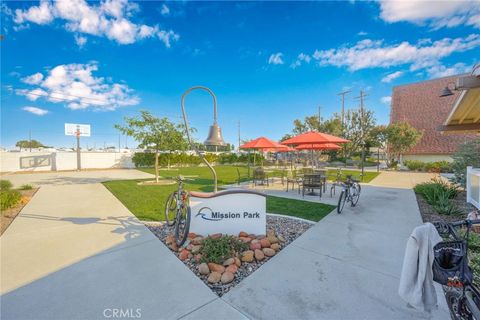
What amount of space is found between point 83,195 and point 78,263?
5.92m

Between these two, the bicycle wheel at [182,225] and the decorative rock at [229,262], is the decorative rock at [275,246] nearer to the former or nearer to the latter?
the decorative rock at [229,262]

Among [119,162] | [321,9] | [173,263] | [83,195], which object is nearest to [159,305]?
[173,263]

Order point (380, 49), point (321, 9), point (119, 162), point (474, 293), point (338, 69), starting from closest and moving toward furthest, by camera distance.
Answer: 1. point (474, 293)
2. point (321, 9)
3. point (380, 49)
4. point (338, 69)
5. point (119, 162)

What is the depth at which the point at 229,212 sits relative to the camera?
385cm

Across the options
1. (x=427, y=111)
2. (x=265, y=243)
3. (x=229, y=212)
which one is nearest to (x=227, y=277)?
(x=265, y=243)

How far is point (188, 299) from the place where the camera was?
7.19 ft

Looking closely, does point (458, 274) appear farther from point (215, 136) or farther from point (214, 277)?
point (215, 136)

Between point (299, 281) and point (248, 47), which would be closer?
point (299, 281)

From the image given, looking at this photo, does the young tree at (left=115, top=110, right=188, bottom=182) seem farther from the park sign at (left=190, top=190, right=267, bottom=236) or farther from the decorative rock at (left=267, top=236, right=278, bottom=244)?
the decorative rock at (left=267, top=236, right=278, bottom=244)

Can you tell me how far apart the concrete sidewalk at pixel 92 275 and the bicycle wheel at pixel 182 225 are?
0.29 metres

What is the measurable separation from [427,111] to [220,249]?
31.1 m

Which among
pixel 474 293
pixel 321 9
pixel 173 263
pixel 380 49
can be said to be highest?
pixel 321 9

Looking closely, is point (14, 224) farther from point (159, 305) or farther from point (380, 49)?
point (380, 49)
